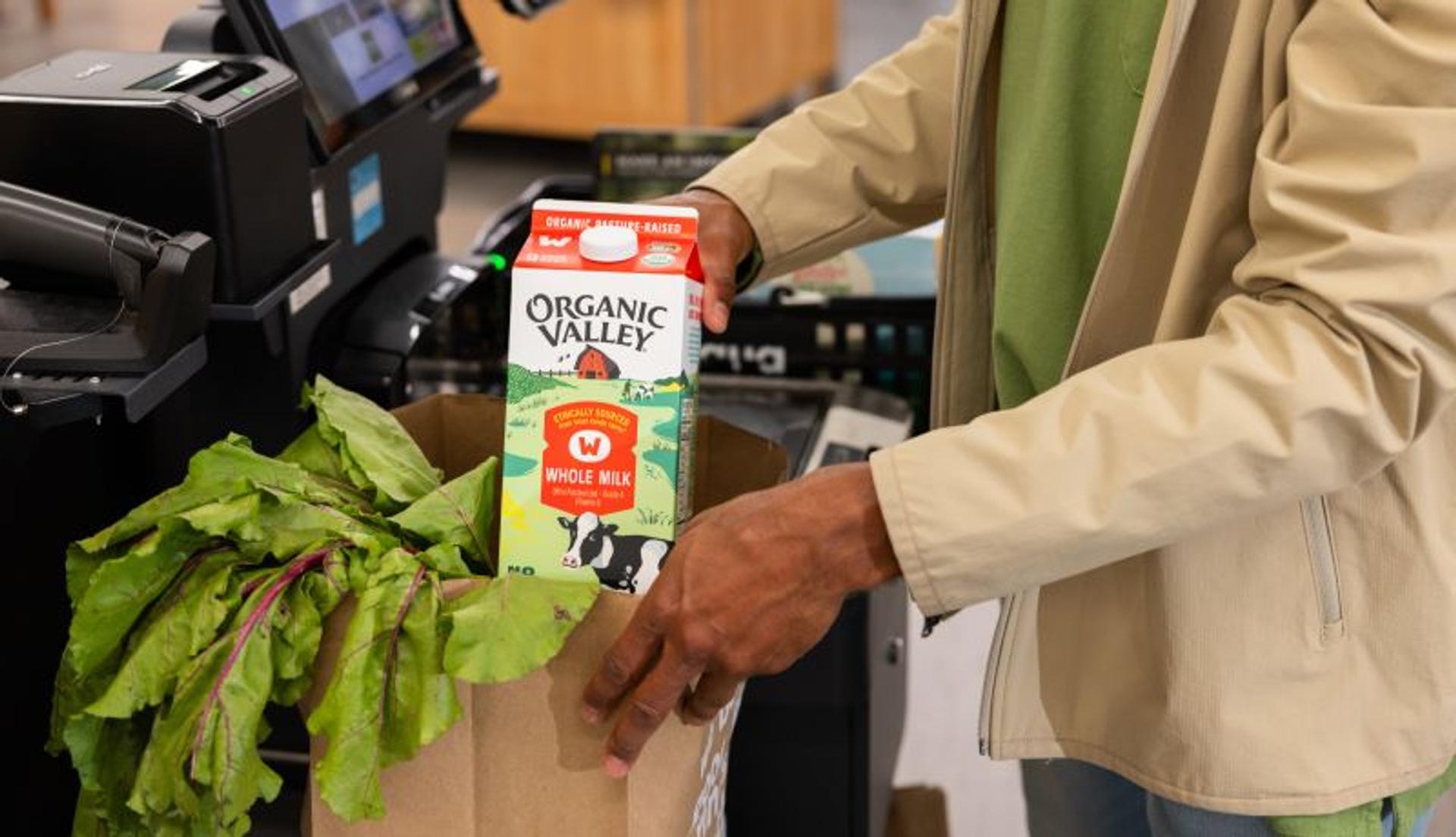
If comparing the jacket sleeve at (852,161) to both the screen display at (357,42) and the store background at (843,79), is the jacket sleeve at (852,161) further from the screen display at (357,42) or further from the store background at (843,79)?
the store background at (843,79)

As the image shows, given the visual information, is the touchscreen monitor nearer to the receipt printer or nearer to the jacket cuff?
the receipt printer

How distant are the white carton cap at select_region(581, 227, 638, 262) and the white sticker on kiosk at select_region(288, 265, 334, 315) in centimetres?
55

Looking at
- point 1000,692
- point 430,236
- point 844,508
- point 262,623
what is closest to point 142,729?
point 262,623

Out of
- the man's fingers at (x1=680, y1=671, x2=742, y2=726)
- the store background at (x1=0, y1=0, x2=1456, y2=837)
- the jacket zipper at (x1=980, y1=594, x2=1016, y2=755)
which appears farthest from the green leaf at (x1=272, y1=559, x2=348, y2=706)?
the store background at (x1=0, y1=0, x2=1456, y2=837)

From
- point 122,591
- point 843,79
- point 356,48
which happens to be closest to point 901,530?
point 122,591

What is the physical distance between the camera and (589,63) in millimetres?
5133

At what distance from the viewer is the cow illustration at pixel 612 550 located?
1202mm

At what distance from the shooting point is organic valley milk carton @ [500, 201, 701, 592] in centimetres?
118

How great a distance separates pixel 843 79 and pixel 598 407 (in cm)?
506

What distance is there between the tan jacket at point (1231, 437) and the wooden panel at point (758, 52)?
365 cm

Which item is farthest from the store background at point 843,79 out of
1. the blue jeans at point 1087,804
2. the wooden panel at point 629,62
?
the blue jeans at point 1087,804

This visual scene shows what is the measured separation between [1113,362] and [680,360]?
11.0 inches

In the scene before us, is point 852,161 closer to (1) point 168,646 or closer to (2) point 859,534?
(2) point 859,534

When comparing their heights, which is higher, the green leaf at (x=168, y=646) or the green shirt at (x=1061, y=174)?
the green shirt at (x=1061, y=174)
